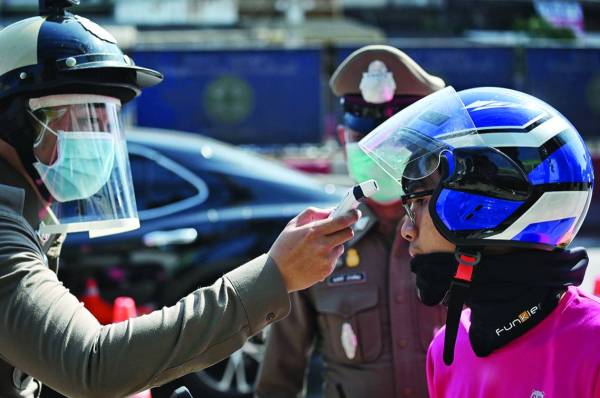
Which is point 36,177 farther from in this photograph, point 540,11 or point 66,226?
point 540,11

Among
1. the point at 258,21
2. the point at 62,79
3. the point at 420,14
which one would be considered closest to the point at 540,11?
the point at 420,14

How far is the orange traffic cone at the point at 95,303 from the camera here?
5.23 metres

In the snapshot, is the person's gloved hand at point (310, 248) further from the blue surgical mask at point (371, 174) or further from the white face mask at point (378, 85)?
the white face mask at point (378, 85)

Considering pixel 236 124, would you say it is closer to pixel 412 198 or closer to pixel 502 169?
pixel 412 198

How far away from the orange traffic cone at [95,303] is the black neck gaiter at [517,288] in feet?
11.9

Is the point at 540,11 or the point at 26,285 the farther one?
the point at 540,11

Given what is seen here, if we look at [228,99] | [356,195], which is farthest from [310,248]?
[228,99]

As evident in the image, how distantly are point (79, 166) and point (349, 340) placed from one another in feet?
3.37

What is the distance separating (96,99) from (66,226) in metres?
0.38

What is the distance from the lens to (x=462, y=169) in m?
1.92

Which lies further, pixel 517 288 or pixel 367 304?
pixel 367 304

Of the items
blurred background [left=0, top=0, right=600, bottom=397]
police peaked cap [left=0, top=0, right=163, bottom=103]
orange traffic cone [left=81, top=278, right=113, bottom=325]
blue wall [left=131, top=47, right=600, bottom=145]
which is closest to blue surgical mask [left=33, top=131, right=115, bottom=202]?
police peaked cap [left=0, top=0, right=163, bottom=103]

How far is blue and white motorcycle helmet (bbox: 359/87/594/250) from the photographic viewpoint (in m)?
1.87

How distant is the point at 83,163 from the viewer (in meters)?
2.36
